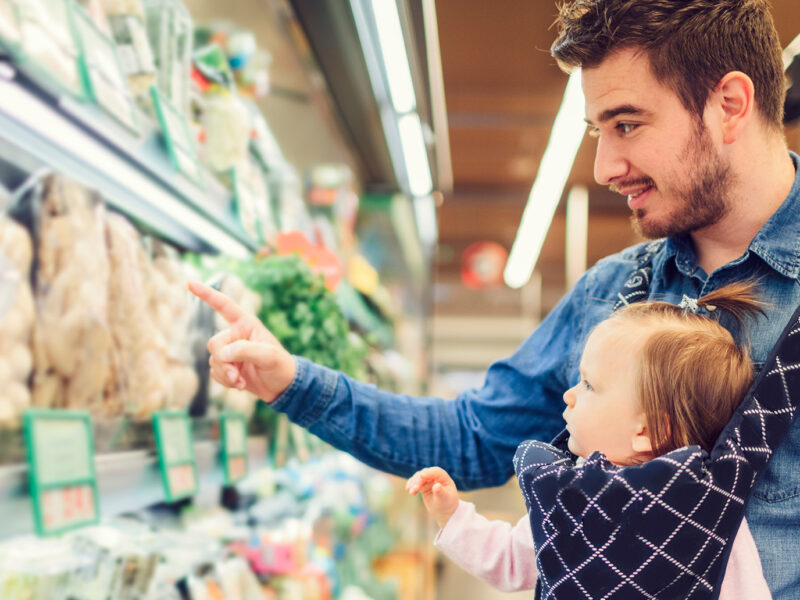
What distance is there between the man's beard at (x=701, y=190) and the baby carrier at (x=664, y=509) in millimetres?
262

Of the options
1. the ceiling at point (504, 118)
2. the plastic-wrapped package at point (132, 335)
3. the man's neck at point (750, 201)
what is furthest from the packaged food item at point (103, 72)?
the ceiling at point (504, 118)

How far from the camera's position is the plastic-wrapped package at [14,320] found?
999 millimetres

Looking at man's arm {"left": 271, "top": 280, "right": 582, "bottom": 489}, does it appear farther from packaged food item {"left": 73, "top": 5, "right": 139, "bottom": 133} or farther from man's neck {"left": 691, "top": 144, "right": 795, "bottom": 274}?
packaged food item {"left": 73, "top": 5, "right": 139, "bottom": 133}

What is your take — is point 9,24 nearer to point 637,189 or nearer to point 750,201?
point 637,189

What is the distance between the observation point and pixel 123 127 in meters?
1.22

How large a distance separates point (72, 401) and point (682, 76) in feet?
3.71

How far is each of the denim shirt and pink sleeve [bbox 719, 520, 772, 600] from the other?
Result: 0.28 meters

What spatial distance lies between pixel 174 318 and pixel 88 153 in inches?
17.8

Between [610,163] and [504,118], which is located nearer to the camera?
[610,163]

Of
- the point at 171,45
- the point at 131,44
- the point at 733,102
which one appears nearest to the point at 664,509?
the point at 733,102

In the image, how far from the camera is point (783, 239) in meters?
1.20

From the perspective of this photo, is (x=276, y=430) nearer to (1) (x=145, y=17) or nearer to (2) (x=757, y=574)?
(1) (x=145, y=17)

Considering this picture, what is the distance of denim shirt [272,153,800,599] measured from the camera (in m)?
1.20

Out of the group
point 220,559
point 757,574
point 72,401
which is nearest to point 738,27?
point 757,574
